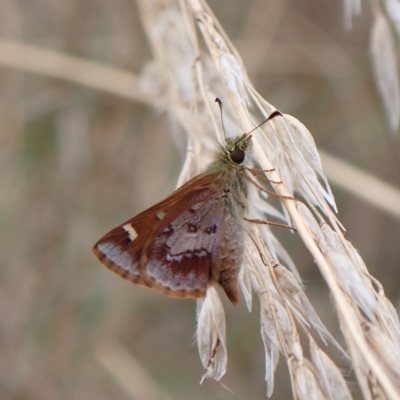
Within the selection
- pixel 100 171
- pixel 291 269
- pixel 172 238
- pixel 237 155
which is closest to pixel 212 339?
pixel 291 269

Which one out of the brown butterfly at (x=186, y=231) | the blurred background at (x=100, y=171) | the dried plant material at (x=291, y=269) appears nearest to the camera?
the dried plant material at (x=291, y=269)

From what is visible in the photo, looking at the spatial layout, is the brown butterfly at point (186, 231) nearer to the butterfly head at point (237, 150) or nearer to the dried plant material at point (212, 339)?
the butterfly head at point (237, 150)

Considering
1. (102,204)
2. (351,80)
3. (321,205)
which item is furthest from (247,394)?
(321,205)

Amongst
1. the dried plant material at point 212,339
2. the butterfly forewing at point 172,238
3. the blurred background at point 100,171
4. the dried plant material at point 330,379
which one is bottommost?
the dried plant material at point 330,379

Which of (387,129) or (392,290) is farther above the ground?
(387,129)

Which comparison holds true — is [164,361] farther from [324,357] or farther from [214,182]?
[324,357]

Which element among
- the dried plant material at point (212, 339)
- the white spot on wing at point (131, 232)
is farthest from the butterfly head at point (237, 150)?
the dried plant material at point (212, 339)

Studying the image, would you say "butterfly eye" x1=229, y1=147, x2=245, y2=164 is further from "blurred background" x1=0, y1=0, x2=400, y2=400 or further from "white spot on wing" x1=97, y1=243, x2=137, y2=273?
"blurred background" x1=0, y1=0, x2=400, y2=400

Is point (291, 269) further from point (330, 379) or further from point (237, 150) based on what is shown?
point (237, 150)
